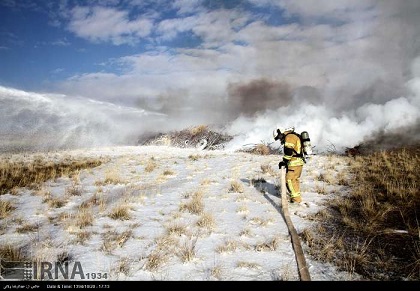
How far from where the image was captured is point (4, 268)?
4.19m

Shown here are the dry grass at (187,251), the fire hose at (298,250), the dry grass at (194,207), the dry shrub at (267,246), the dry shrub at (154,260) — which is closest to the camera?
the fire hose at (298,250)

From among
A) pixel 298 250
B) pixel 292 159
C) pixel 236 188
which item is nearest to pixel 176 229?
pixel 298 250

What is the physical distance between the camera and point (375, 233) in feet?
20.0

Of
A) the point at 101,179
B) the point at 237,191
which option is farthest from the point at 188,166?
the point at 237,191

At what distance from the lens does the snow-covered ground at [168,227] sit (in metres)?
4.64

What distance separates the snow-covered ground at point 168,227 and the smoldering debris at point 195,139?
918 inches

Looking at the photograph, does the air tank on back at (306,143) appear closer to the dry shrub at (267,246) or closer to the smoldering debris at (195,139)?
the dry shrub at (267,246)

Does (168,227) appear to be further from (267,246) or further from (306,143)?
(306,143)

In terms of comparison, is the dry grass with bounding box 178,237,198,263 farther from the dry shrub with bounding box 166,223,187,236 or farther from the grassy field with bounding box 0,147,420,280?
the grassy field with bounding box 0,147,420,280

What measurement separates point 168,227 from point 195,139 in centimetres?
3142

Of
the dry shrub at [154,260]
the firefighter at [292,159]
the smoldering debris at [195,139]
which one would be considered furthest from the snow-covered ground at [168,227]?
the smoldering debris at [195,139]

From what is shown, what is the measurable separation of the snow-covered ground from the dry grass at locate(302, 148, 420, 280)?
0.36 meters

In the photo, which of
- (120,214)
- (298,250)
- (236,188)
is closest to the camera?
(298,250)

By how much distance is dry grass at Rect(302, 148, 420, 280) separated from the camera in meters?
4.73
